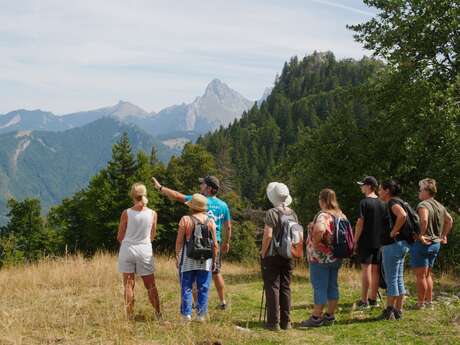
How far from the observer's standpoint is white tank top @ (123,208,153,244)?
23.4 ft

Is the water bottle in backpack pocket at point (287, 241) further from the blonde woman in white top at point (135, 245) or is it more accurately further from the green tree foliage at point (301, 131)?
the green tree foliage at point (301, 131)

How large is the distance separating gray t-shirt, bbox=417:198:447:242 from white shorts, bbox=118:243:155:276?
4195 mm

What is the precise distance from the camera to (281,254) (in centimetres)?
693

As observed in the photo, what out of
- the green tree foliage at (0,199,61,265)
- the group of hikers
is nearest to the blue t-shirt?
the group of hikers

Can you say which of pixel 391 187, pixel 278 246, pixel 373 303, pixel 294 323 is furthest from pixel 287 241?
pixel 373 303

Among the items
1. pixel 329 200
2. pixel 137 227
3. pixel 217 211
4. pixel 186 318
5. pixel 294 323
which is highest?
pixel 329 200

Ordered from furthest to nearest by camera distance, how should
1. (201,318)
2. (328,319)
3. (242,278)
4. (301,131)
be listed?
(301,131), (242,278), (328,319), (201,318)

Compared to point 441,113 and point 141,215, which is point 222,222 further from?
point 441,113

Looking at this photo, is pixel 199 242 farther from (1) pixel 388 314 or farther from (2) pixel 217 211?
(1) pixel 388 314

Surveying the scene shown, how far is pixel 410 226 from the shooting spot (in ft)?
24.5

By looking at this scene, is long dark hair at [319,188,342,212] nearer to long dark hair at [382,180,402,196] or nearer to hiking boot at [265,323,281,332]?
long dark hair at [382,180,402,196]

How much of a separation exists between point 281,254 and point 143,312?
7.88 ft

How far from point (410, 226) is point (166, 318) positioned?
12.3 feet

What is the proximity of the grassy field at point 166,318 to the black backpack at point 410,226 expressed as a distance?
1.11m
